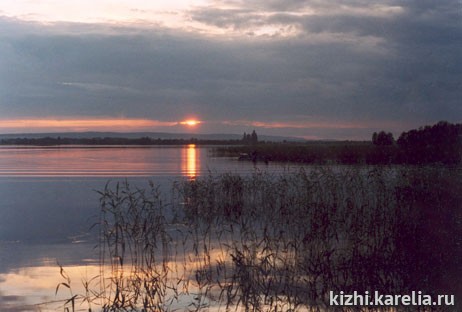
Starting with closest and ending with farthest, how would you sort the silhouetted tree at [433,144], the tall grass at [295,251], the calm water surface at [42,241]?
1. the tall grass at [295,251]
2. the calm water surface at [42,241]
3. the silhouetted tree at [433,144]

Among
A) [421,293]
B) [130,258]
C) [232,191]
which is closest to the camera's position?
[421,293]

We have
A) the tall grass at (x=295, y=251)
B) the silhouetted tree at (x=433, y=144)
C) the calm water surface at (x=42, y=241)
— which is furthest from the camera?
the silhouetted tree at (x=433, y=144)

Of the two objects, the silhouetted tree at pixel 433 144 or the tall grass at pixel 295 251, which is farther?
the silhouetted tree at pixel 433 144

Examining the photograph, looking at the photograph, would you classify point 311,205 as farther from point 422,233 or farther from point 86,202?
point 86,202

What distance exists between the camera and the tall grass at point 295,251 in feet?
19.9

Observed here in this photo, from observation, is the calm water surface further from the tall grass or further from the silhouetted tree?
the silhouetted tree

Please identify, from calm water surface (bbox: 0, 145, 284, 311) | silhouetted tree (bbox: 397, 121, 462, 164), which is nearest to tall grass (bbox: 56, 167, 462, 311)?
calm water surface (bbox: 0, 145, 284, 311)

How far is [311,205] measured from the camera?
9672 millimetres

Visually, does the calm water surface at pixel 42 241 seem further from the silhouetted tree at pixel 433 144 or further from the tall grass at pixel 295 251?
the silhouetted tree at pixel 433 144

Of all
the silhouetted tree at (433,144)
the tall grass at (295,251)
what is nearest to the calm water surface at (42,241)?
the tall grass at (295,251)

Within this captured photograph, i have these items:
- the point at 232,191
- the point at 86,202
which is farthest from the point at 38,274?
the point at 86,202

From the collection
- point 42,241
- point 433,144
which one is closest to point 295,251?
point 42,241

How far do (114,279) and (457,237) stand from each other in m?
4.20

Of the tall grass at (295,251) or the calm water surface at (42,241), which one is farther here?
the calm water surface at (42,241)
